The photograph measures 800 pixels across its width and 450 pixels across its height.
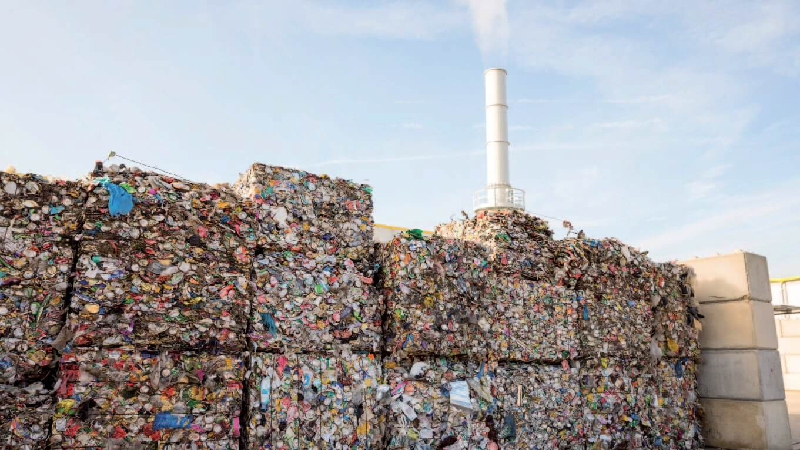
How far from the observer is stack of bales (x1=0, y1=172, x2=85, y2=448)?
11.2 ft

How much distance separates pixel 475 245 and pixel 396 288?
1.04m

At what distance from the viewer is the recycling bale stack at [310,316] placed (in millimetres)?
4199

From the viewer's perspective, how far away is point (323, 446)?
432 centimetres

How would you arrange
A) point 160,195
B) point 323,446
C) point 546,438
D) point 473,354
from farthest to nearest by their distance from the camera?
point 546,438
point 473,354
point 323,446
point 160,195

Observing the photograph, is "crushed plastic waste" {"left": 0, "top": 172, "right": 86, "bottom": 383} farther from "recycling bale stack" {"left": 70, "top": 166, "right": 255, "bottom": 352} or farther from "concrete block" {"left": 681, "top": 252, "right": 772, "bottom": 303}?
"concrete block" {"left": 681, "top": 252, "right": 772, "bottom": 303}

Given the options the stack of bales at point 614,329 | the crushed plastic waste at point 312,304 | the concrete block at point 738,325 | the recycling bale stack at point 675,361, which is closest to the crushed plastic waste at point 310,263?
the crushed plastic waste at point 312,304

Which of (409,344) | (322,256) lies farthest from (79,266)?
(409,344)

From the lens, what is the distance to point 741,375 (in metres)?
7.21

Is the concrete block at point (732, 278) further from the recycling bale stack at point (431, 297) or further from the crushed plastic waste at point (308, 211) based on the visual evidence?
the crushed plastic waste at point (308, 211)

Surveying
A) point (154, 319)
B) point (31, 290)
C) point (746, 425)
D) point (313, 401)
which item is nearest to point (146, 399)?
point (154, 319)

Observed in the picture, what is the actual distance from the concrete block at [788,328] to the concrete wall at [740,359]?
7877mm

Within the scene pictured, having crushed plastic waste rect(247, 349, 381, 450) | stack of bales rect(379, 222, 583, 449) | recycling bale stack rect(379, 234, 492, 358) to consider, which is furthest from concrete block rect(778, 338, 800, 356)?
crushed plastic waste rect(247, 349, 381, 450)

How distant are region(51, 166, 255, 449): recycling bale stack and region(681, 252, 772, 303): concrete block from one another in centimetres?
622

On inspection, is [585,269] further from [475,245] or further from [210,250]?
[210,250]
